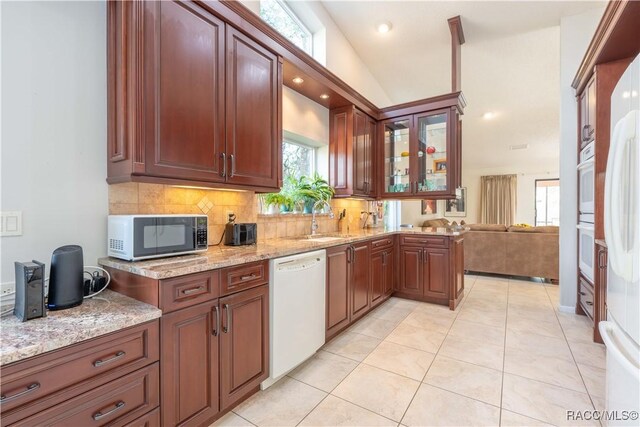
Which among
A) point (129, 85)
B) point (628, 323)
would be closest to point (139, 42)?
point (129, 85)

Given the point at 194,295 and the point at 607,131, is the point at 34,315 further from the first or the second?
the point at 607,131

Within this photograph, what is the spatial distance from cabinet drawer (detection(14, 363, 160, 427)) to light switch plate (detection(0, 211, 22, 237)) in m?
0.83

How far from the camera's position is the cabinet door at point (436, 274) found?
3.35 metres

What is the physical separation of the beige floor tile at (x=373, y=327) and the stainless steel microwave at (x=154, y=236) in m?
1.73

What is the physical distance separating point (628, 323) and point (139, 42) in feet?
8.18

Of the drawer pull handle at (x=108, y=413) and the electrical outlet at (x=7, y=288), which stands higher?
the electrical outlet at (x=7, y=288)

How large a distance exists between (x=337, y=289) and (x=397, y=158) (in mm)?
2227

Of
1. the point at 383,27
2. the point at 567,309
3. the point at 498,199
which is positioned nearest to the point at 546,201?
the point at 498,199

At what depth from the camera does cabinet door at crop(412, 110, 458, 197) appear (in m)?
3.50

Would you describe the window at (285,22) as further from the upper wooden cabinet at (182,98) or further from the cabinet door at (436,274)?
the cabinet door at (436,274)

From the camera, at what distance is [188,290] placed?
137cm

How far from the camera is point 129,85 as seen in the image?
4.76 ft

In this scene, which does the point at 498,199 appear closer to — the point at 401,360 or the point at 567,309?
the point at 567,309

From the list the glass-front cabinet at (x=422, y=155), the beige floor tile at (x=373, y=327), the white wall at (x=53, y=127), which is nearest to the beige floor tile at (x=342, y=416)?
the beige floor tile at (x=373, y=327)
